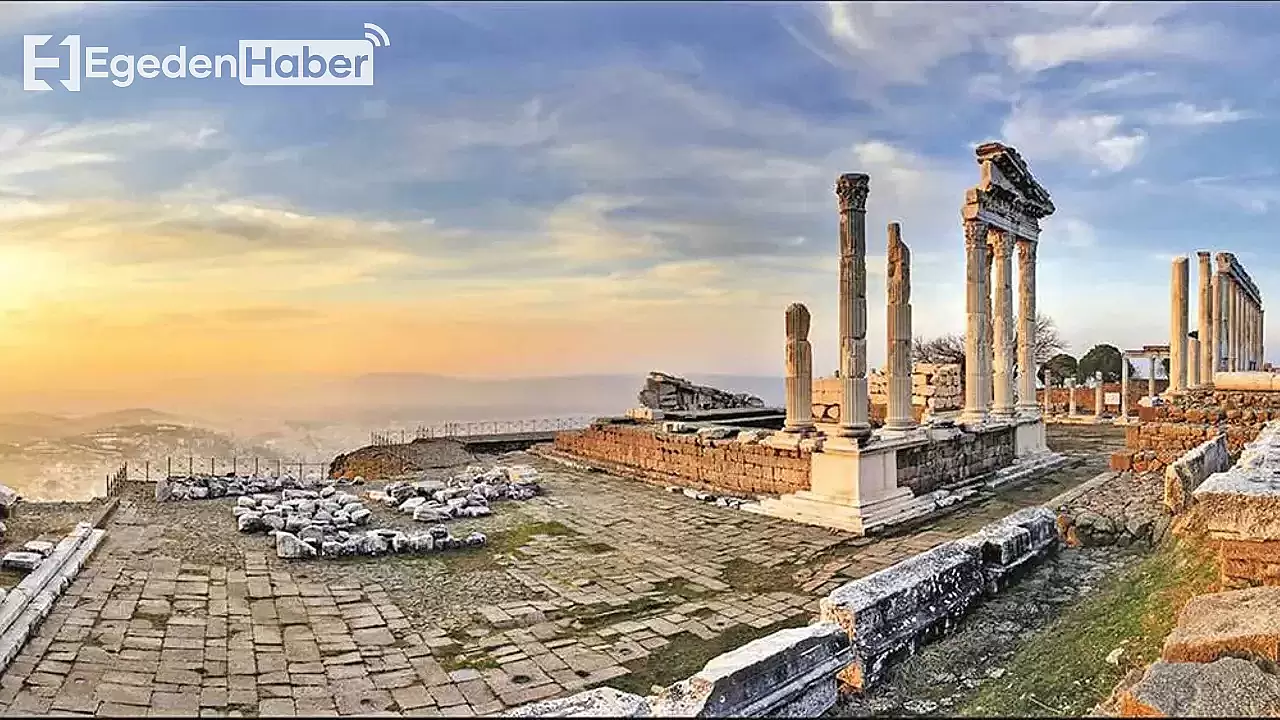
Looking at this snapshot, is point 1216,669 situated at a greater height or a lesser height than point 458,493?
greater

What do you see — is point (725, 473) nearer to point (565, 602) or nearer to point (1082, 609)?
point (565, 602)

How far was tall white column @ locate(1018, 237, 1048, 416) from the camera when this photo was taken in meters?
17.4

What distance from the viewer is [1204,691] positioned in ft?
11.3

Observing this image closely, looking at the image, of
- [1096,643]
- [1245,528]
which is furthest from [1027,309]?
[1096,643]

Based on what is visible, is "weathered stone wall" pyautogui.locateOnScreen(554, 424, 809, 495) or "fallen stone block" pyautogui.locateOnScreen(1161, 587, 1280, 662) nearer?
"fallen stone block" pyautogui.locateOnScreen(1161, 587, 1280, 662)

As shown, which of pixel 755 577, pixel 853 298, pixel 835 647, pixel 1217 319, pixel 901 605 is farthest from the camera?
pixel 1217 319

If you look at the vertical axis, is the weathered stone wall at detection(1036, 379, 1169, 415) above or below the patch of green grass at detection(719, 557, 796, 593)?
above

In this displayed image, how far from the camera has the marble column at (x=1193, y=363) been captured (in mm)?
23156

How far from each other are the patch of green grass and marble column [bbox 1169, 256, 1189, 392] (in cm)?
1798

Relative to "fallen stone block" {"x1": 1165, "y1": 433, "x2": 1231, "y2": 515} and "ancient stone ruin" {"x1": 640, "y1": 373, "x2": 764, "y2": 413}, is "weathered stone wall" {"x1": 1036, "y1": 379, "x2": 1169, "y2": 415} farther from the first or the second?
"fallen stone block" {"x1": 1165, "y1": 433, "x2": 1231, "y2": 515}

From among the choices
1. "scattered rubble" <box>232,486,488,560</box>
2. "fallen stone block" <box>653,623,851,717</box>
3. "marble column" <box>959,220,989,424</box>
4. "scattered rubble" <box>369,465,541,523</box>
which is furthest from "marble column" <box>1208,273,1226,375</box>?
"fallen stone block" <box>653,623,851,717</box>

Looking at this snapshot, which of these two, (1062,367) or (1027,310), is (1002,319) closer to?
(1027,310)

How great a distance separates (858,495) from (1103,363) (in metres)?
35.2

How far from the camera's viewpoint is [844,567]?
8.40 metres
